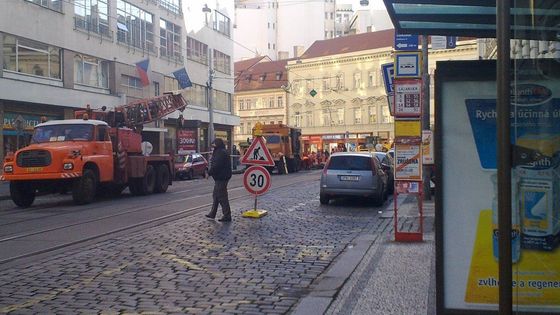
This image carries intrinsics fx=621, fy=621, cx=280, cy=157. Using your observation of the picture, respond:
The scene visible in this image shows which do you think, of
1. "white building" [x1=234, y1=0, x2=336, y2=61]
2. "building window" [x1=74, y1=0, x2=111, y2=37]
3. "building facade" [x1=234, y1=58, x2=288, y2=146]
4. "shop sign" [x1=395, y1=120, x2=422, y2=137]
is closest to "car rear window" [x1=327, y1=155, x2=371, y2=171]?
"shop sign" [x1=395, y1=120, x2=422, y2=137]

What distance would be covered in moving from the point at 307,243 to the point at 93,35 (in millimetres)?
29292

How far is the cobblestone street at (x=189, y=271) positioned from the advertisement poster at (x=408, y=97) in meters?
2.54

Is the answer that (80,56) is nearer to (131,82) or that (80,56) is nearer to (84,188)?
(131,82)

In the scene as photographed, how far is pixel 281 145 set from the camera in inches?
1599

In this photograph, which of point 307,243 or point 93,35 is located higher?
point 93,35

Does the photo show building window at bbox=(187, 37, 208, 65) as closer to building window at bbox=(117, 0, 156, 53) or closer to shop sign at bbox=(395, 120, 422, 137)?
building window at bbox=(117, 0, 156, 53)

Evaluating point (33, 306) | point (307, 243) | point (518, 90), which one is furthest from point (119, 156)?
point (518, 90)

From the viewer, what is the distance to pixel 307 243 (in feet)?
35.2

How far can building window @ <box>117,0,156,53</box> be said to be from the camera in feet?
130

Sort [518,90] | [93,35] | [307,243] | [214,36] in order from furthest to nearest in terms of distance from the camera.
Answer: [214,36] < [93,35] < [307,243] < [518,90]

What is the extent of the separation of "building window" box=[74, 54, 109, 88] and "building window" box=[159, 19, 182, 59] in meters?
7.87

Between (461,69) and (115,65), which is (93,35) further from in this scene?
(461,69)

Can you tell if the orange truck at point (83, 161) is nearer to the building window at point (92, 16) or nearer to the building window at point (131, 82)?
the building window at point (92, 16)

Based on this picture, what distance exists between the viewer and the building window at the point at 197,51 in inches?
1988
